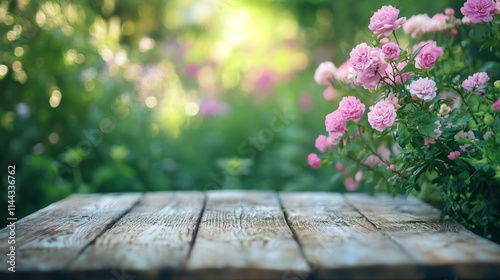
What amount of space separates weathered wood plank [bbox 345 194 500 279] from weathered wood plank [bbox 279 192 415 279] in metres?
0.04

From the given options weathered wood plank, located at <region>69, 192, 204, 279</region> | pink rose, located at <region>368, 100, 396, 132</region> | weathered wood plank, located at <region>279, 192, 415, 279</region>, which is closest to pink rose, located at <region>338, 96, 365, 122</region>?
pink rose, located at <region>368, 100, 396, 132</region>

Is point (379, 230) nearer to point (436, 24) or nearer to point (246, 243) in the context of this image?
point (246, 243)

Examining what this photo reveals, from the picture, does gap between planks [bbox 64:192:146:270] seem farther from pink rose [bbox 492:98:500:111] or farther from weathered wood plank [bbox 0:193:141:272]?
pink rose [bbox 492:98:500:111]

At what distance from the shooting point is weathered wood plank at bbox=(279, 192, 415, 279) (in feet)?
3.64

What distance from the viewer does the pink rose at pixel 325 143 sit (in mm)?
1905

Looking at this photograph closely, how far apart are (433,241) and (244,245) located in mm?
503

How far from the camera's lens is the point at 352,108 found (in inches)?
64.9

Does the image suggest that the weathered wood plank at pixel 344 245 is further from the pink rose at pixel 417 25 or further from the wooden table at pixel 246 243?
the pink rose at pixel 417 25

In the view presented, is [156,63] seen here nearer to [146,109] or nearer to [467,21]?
[146,109]

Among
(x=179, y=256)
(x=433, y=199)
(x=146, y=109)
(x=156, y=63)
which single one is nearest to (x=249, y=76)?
(x=156, y=63)

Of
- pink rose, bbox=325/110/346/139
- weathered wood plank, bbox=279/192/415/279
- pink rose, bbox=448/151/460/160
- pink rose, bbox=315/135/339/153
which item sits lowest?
weathered wood plank, bbox=279/192/415/279

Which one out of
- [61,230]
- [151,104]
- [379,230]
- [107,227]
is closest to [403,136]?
[379,230]

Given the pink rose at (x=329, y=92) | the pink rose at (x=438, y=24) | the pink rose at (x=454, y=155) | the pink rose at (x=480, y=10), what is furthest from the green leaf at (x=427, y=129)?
the pink rose at (x=329, y=92)

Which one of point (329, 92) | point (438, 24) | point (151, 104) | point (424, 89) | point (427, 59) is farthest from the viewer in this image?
point (151, 104)
